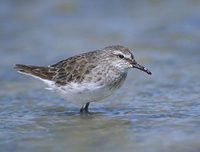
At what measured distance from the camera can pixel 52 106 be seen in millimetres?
10664

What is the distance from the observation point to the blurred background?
845cm

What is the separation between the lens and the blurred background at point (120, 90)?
8.45 metres

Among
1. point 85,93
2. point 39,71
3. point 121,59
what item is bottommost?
point 85,93

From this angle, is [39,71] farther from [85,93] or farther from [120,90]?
[120,90]

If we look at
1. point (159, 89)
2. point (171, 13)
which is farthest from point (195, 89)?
point (171, 13)

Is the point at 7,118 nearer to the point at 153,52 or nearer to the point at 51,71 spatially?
the point at 51,71

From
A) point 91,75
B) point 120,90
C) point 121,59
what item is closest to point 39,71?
point 91,75

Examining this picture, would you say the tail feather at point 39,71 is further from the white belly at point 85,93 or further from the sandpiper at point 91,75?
the white belly at point 85,93

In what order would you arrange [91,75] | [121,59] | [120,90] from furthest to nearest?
[120,90], [121,59], [91,75]

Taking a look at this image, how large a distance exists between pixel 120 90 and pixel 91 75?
1.97 m

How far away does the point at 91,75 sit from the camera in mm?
9797

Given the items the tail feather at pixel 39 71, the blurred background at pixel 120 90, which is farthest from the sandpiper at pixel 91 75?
the blurred background at pixel 120 90

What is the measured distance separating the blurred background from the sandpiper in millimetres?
357

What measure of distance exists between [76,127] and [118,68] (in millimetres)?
1256
